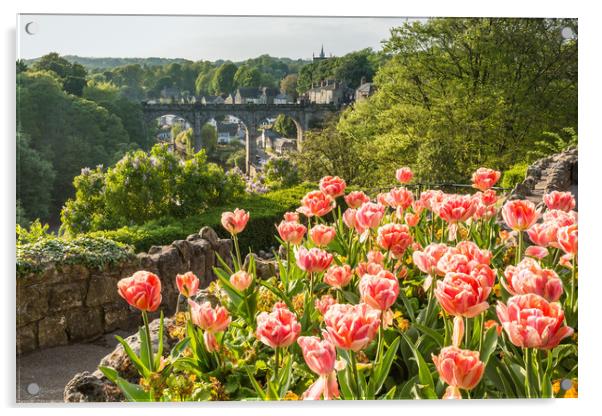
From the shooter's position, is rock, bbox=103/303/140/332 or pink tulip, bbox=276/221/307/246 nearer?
pink tulip, bbox=276/221/307/246

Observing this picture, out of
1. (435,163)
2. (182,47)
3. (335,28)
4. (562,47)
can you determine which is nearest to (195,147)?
(182,47)

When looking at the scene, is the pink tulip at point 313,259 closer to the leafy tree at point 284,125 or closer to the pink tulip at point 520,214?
the pink tulip at point 520,214

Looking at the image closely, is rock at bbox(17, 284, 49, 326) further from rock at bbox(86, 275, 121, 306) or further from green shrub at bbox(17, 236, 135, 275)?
rock at bbox(86, 275, 121, 306)

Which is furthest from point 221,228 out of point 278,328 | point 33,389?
point 278,328

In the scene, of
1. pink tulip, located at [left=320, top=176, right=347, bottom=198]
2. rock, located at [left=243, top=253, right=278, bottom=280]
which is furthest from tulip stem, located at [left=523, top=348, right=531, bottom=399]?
rock, located at [left=243, top=253, right=278, bottom=280]

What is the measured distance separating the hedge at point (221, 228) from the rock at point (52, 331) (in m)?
1.14

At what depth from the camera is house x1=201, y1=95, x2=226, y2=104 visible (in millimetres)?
4738

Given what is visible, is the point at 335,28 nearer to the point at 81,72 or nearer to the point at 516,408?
the point at 81,72

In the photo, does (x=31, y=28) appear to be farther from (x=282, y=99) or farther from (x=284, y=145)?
(x=284, y=145)

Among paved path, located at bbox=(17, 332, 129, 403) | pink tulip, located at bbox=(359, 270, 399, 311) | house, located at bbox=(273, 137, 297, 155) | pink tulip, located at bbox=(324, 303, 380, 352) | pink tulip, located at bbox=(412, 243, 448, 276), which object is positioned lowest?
paved path, located at bbox=(17, 332, 129, 403)

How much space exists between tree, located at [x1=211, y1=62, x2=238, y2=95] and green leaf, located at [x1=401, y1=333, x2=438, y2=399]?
2.55 meters

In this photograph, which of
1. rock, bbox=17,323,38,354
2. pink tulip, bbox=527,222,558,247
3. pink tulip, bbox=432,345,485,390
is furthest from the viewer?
rock, bbox=17,323,38,354

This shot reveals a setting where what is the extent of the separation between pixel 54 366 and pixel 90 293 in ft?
2.47

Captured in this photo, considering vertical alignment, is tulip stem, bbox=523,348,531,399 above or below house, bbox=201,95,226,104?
below
